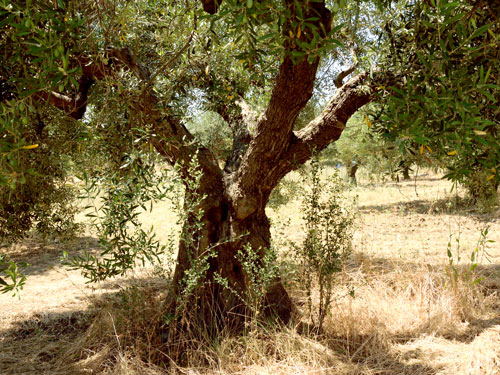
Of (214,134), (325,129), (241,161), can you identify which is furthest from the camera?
(214,134)

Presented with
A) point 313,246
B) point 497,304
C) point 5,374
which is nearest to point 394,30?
point 313,246

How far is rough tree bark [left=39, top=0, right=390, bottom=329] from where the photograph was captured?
3.82 metres

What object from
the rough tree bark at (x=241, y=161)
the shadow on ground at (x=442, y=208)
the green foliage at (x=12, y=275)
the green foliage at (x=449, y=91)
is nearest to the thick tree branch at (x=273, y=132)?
the rough tree bark at (x=241, y=161)

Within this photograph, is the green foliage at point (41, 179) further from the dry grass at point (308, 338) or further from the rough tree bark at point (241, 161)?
the dry grass at point (308, 338)

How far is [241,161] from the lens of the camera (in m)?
4.53

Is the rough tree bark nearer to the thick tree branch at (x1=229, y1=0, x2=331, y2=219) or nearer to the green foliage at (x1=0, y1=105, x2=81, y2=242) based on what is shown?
the thick tree branch at (x1=229, y1=0, x2=331, y2=219)

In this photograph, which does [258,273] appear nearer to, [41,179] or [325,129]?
[325,129]

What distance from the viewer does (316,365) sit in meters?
3.57

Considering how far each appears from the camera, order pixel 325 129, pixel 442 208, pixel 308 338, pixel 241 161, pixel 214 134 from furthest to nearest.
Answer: pixel 214 134
pixel 442 208
pixel 241 161
pixel 325 129
pixel 308 338

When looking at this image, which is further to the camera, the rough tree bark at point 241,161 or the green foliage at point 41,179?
the green foliage at point 41,179

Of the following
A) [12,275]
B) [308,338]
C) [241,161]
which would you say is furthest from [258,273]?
[12,275]

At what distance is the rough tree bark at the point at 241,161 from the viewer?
12.5 feet

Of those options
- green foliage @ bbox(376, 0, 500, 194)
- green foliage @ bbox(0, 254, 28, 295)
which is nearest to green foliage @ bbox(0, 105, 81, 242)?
green foliage @ bbox(0, 254, 28, 295)

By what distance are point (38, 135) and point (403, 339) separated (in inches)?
177
